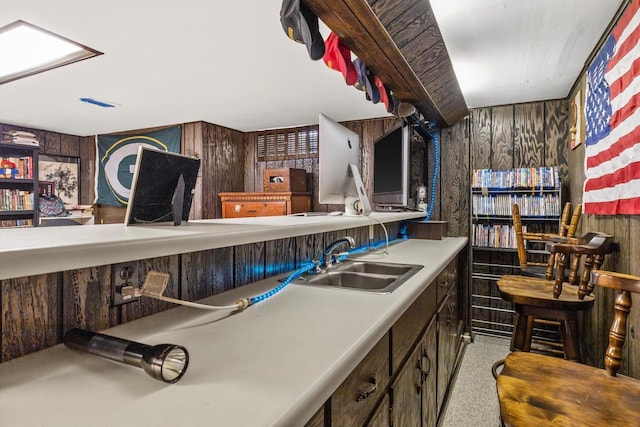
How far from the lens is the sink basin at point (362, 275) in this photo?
1.60 meters

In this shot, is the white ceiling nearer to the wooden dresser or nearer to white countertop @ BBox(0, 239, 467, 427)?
the wooden dresser

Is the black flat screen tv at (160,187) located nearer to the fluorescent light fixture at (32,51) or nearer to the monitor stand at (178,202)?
the monitor stand at (178,202)

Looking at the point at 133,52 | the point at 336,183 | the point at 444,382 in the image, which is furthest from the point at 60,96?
the point at 444,382

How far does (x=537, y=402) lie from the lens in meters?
1.06

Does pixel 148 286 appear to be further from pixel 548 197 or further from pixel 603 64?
pixel 548 197

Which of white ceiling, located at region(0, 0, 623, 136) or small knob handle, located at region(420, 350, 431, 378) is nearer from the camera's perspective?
small knob handle, located at region(420, 350, 431, 378)

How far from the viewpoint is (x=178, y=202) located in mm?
1110

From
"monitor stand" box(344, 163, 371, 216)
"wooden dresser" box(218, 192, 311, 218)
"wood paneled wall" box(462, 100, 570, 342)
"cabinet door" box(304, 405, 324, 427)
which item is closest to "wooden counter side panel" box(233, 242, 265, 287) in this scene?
"cabinet door" box(304, 405, 324, 427)

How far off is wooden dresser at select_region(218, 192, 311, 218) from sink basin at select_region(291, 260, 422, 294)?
263 centimetres

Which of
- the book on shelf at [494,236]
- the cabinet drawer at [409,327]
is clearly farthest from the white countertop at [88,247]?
the book on shelf at [494,236]

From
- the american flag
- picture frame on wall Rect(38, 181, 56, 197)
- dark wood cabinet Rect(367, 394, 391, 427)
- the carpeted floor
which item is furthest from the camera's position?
picture frame on wall Rect(38, 181, 56, 197)

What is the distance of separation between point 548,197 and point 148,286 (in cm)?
339

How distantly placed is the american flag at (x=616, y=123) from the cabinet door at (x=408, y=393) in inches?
47.9

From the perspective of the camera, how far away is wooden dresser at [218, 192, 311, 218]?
4.48 m
